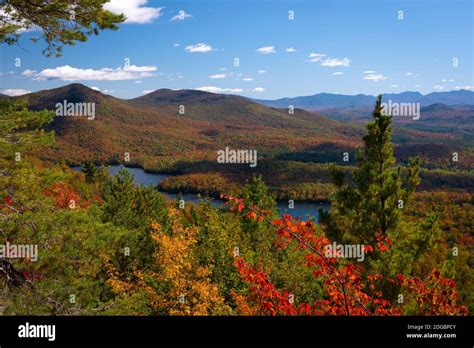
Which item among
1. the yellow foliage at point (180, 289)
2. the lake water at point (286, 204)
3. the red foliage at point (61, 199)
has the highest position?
the red foliage at point (61, 199)

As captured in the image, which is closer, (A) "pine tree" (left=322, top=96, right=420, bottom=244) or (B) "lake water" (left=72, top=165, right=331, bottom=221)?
(A) "pine tree" (left=322, top=96, right=420, bottom=244)

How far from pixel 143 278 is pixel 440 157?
8041 inches

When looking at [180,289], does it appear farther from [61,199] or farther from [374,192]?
[61,199]

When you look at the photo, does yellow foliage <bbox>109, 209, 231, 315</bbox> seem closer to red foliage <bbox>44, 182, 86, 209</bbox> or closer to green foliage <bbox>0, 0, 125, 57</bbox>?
red foliage <bbox>44, 182, 86, 209</bbox>

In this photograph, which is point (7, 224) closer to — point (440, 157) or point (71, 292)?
point (71, 292)

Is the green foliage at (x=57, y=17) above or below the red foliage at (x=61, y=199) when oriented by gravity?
above

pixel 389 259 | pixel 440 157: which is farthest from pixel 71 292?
pixel 440 157

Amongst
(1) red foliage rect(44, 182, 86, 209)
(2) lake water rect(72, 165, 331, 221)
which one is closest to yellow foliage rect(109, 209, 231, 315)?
(1) red foliage rect(44, 182, 86, 209)

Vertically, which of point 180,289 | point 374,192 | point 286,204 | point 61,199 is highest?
point 374,192

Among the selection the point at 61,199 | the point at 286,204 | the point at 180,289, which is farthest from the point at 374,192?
the point at 286,204

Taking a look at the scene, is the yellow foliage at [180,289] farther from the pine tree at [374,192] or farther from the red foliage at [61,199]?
the pine tree at [374,192]

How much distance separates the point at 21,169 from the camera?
33.2 ft

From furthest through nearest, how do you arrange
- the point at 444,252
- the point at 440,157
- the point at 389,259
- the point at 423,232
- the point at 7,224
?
the point at 440,157
the point at 444,252
the point at 423,232
the point at 389,259
the point at 7,224

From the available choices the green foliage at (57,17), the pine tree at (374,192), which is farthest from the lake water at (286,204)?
the green foliage at (57,17)
